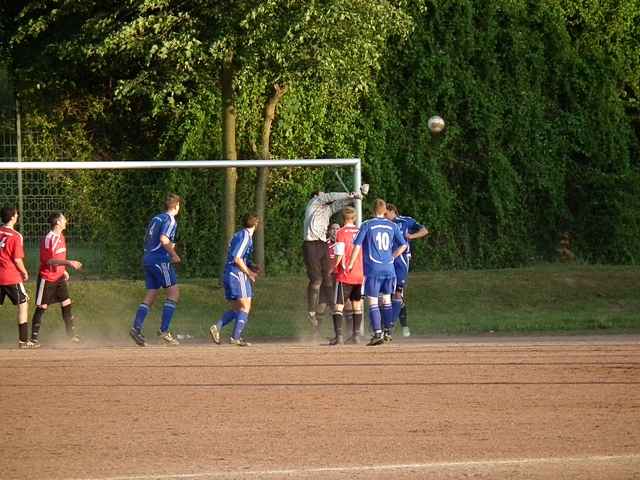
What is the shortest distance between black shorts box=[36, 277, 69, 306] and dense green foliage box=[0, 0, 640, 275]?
460cm

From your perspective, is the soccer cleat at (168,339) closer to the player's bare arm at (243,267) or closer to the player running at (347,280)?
the player's bare arm at (243,267)

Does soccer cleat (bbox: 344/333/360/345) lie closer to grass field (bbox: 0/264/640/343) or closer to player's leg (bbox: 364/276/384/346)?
player's leg (bbox: 364/276/384/346)

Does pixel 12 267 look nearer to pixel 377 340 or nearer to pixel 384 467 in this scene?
pixel 377 340

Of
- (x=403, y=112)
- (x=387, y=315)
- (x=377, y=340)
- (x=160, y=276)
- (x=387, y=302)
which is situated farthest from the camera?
(x=403, y=112)

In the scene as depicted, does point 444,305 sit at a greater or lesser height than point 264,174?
lesser

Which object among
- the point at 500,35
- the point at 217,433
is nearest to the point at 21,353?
the point at 217,433

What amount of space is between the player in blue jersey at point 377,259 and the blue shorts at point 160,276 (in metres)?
2.46

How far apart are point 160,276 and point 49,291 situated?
156 centimetres

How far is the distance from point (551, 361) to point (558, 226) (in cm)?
1507

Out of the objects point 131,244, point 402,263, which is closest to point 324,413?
point 402,263

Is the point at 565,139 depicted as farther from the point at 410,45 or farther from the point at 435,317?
the point at 435,317

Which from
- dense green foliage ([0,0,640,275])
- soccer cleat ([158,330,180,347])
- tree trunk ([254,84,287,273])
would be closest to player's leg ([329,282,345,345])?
soccer cleat ([158,330,180,347])

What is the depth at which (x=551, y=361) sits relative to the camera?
15078 mm

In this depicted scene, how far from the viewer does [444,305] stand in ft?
76.1
